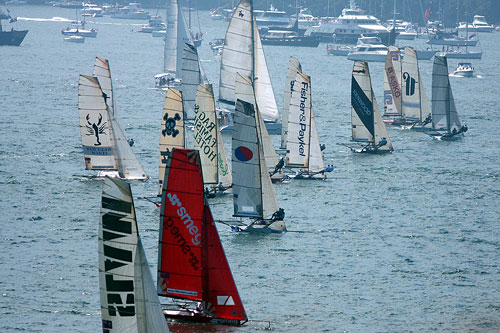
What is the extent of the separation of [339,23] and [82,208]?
145 meters

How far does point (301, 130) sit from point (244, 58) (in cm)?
1021

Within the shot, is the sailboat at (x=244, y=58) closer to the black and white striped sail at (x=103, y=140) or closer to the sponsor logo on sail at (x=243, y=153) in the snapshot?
the black and white striped sail at (x=103, y=140)

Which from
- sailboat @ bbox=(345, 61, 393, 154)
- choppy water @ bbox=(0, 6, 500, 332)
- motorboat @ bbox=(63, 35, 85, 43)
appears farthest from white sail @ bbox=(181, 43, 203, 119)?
motorboat @ bbox=(63, 35, 85, 43)

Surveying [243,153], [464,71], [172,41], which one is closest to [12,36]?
[172,41]

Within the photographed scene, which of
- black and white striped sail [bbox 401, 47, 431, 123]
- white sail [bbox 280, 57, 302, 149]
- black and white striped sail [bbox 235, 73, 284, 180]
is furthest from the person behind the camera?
black and white striped sail [bbox 401, 47, 431, 123]

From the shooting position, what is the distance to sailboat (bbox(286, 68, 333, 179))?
174 ft

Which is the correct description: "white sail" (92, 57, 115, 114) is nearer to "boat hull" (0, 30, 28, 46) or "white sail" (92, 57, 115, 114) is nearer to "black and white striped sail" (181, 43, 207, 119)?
"black and white striped sail" (181, 43, 207, 119)

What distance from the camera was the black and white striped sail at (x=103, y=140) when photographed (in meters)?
51.5

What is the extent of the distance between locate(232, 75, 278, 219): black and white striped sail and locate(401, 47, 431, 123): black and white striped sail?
38372 millimetres

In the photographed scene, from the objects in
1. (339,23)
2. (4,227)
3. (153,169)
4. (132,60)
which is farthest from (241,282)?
(339,23)

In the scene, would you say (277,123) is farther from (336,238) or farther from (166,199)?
(166,199)

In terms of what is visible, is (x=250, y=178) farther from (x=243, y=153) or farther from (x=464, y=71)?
(x=464, y=71)

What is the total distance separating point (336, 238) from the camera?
4350 centimetres

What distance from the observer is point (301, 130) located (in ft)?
175
